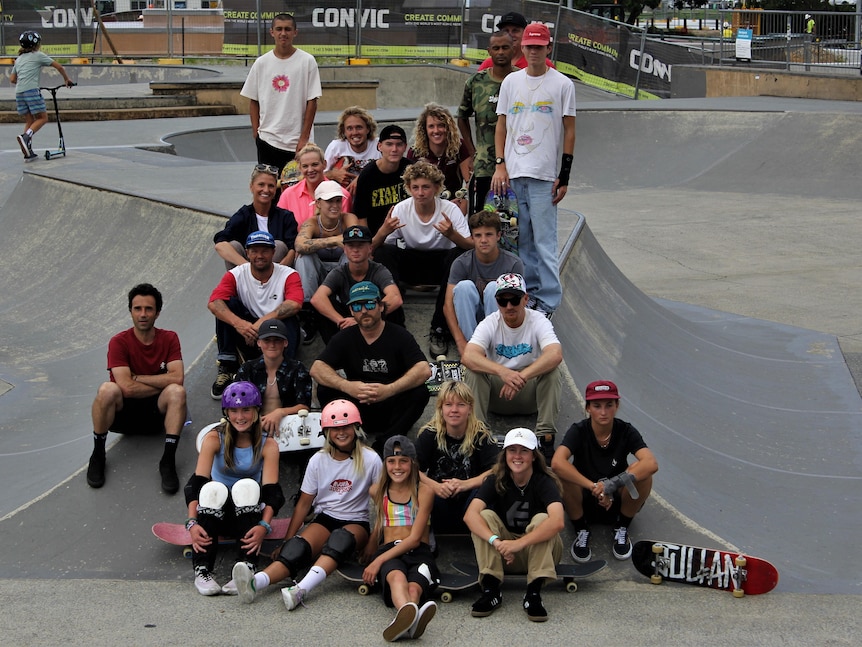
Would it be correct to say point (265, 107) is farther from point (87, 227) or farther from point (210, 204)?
point (87, 227)

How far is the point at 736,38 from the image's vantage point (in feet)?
83.5

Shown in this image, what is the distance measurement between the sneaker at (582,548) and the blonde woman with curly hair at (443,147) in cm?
300

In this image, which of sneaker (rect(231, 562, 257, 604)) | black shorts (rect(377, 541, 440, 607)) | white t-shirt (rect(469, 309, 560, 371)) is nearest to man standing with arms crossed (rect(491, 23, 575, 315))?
white t-shirt (rect(469, 309, 560, 371))

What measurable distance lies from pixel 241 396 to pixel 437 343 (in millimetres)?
1923

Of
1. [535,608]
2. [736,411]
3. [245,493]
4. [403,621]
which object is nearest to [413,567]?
[403,621]

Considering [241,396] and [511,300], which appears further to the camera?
[511,300]

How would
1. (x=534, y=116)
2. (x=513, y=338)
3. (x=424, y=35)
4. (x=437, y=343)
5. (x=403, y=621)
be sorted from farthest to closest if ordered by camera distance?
(x=424, y=35), (x=437, y=343), (x=534, y=116), (x=513, y=338), (x=403, y=621)

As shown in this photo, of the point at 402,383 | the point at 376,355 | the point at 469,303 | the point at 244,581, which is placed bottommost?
the point at 244,581

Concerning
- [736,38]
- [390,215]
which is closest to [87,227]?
[390,215]

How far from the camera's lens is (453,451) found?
5648 millimetres

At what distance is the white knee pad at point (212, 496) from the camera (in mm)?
5371

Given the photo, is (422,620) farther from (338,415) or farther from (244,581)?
(338,415)

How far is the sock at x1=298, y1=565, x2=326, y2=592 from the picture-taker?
510 centimetres

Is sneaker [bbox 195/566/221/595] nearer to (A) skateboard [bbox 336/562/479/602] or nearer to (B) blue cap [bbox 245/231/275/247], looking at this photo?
(A) skateboard [bbox 336/562/479/602]
